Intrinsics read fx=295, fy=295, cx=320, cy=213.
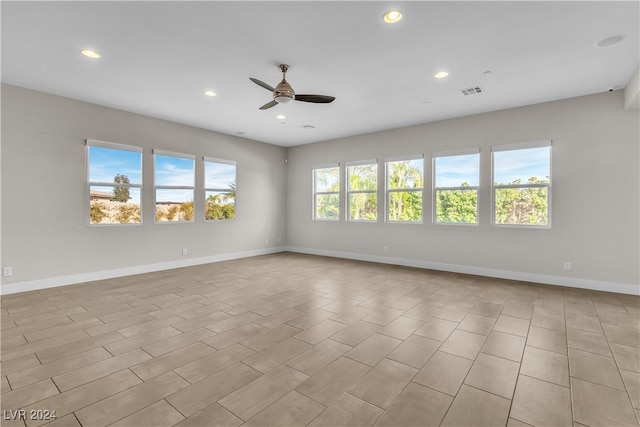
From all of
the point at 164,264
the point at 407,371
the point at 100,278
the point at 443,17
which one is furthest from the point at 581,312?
the point at 100,278

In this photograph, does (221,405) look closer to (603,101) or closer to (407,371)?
(407,371)

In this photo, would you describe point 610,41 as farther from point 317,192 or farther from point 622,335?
point 317,192

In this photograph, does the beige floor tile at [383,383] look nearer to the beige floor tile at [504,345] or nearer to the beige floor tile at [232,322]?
the beige floor tile at [504,345]

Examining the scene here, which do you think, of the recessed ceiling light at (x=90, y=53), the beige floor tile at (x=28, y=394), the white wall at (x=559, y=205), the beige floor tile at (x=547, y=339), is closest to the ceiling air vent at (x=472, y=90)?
the white wall at (x=559, y=205)

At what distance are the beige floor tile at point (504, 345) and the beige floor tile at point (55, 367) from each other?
3.32 meters

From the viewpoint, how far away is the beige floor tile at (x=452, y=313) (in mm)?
3383

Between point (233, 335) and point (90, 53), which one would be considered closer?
point (233, 335)

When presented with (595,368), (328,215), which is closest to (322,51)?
(595,368)

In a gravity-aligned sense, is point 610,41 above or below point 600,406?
above

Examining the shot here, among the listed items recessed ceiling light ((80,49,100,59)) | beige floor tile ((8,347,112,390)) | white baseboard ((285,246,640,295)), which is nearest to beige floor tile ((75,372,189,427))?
beige floor tile ((8,347,112,390))

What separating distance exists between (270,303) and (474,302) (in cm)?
274

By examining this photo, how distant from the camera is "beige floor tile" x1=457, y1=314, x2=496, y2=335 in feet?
10.0

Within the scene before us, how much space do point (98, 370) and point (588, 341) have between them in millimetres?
4304

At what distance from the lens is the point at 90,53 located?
3.39 metres
